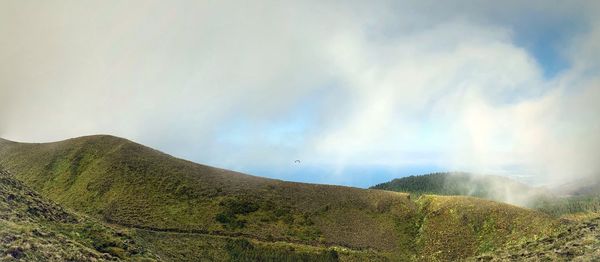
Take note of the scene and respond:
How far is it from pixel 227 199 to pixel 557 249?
101 meters

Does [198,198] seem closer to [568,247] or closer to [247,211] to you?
[247,211]

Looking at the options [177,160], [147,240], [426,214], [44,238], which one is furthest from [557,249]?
[177,160]

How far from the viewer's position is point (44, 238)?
1431 inches

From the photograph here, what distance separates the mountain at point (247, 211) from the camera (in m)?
106

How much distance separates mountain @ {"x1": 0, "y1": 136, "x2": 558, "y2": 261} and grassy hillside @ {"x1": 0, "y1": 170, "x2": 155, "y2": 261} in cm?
3771

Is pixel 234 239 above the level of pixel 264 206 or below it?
below

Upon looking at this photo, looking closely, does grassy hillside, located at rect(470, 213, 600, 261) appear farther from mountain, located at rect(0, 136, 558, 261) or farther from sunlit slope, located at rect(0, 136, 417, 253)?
sunlit slope, located at rect(0, 136, 417, 253)

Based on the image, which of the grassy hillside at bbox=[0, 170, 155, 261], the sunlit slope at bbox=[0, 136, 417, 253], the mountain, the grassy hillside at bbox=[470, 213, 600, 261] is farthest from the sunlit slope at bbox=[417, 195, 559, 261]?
the grassy hillside at bbox=[0, 170, 155, 261]

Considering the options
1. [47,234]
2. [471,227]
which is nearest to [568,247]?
[47,234]

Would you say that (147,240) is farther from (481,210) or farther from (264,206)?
(481,210)

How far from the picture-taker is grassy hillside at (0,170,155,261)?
1282 inches

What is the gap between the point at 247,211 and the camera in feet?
408

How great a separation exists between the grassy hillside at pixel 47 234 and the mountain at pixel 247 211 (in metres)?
37.7

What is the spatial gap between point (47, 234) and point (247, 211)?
8803cm
